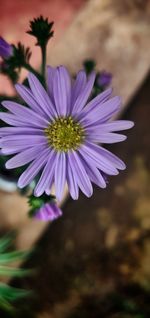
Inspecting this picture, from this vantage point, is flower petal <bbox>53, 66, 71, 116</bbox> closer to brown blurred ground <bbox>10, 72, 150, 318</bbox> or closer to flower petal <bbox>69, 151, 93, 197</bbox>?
flower petal <bbox>69, 151, 93, 197</bbox>

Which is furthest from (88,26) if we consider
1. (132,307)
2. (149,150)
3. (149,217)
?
(132,307)

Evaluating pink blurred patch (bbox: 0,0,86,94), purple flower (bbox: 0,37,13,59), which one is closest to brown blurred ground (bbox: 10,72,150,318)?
pink blurred patch (bbox: 0,0,86,94)

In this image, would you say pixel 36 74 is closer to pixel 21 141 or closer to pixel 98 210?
pixel 21 141

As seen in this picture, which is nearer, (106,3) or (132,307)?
(132,307)

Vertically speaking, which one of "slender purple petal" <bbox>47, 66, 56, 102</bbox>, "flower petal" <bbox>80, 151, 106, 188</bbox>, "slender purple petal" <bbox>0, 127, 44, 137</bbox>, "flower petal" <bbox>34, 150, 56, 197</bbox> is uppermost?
"slender purple petal" <bbox>47, 66, 56, 102</bbox>

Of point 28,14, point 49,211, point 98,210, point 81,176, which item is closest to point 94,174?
point 81,176

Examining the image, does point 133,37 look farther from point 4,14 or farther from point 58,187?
point 58,187
